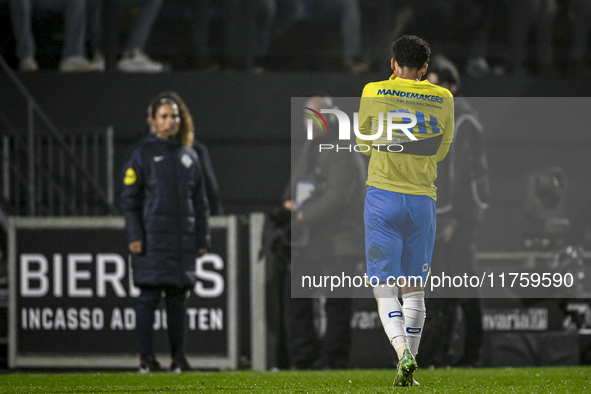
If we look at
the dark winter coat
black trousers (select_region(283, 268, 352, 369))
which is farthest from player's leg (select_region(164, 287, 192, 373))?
black trousers (select_region(283, 268, 352, 369))

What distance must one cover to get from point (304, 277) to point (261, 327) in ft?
1.79

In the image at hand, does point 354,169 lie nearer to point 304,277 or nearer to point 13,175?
point 304,277

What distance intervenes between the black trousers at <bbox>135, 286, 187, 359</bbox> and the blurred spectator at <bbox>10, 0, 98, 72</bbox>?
11.6 feet

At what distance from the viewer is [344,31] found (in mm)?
9336

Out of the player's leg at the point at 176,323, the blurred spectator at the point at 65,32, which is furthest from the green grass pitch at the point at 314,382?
the blurred spectator at the point at 65,32

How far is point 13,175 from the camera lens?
28.1 ft

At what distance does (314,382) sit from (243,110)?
4.47 metres

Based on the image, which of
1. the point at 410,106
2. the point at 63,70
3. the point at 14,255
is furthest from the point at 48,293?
the point at 410,106

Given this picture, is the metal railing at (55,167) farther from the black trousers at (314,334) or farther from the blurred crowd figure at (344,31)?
the black trousers at (314,334)

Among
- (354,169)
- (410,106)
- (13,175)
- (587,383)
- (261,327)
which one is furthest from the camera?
(13,175)

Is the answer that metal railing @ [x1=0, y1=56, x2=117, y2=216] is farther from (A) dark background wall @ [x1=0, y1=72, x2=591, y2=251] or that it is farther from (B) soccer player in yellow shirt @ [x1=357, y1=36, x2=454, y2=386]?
(B) soccer player in yellow shirt @ [x1=357, y1=36, x2=454, y2=386]

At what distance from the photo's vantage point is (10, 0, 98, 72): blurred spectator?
29.1ft

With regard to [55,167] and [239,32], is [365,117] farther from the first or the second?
[239,32]

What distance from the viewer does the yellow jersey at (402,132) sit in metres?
4.48
